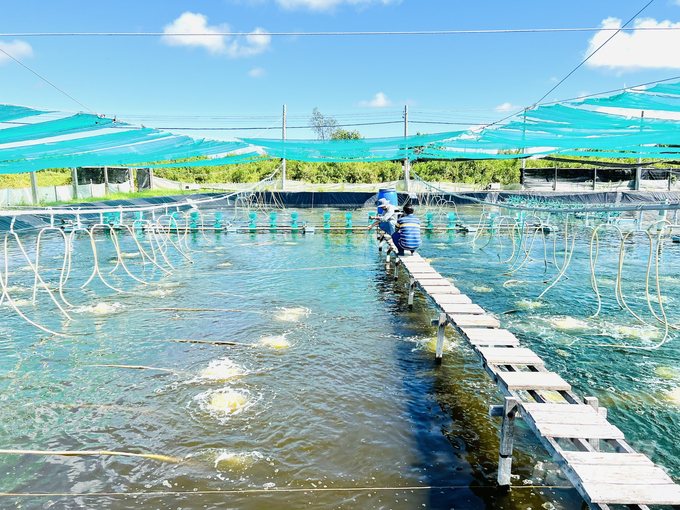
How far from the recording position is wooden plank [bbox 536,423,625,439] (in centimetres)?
293

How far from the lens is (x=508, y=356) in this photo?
4113 mm

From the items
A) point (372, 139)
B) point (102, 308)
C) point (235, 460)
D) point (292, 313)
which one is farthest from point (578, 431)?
point (372, 139)

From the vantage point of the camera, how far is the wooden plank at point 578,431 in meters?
2.93

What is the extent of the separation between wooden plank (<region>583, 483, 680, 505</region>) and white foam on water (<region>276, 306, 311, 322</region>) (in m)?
5.01

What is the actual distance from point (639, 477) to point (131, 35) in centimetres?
1130

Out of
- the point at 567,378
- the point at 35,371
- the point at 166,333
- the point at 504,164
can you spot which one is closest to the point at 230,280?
the point at 166,333

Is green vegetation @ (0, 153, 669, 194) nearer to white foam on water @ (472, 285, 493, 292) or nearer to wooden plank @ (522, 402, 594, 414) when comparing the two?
white foam on water @ (472, 285, 493, 292)

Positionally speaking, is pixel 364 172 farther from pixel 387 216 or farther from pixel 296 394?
pixel 296 394

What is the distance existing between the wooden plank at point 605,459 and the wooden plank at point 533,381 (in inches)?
30.0

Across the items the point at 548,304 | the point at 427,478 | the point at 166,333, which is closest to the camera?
the point at 427,478

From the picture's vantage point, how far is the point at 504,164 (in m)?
44.7

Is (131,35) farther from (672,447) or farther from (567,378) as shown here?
(672,447)

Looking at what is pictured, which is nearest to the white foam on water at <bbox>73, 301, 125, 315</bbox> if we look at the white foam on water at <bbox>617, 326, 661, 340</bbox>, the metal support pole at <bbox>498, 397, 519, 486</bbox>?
the metal support pole at <bbox>498, 397, 519, 486</bbox>

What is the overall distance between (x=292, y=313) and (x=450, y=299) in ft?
8.49
